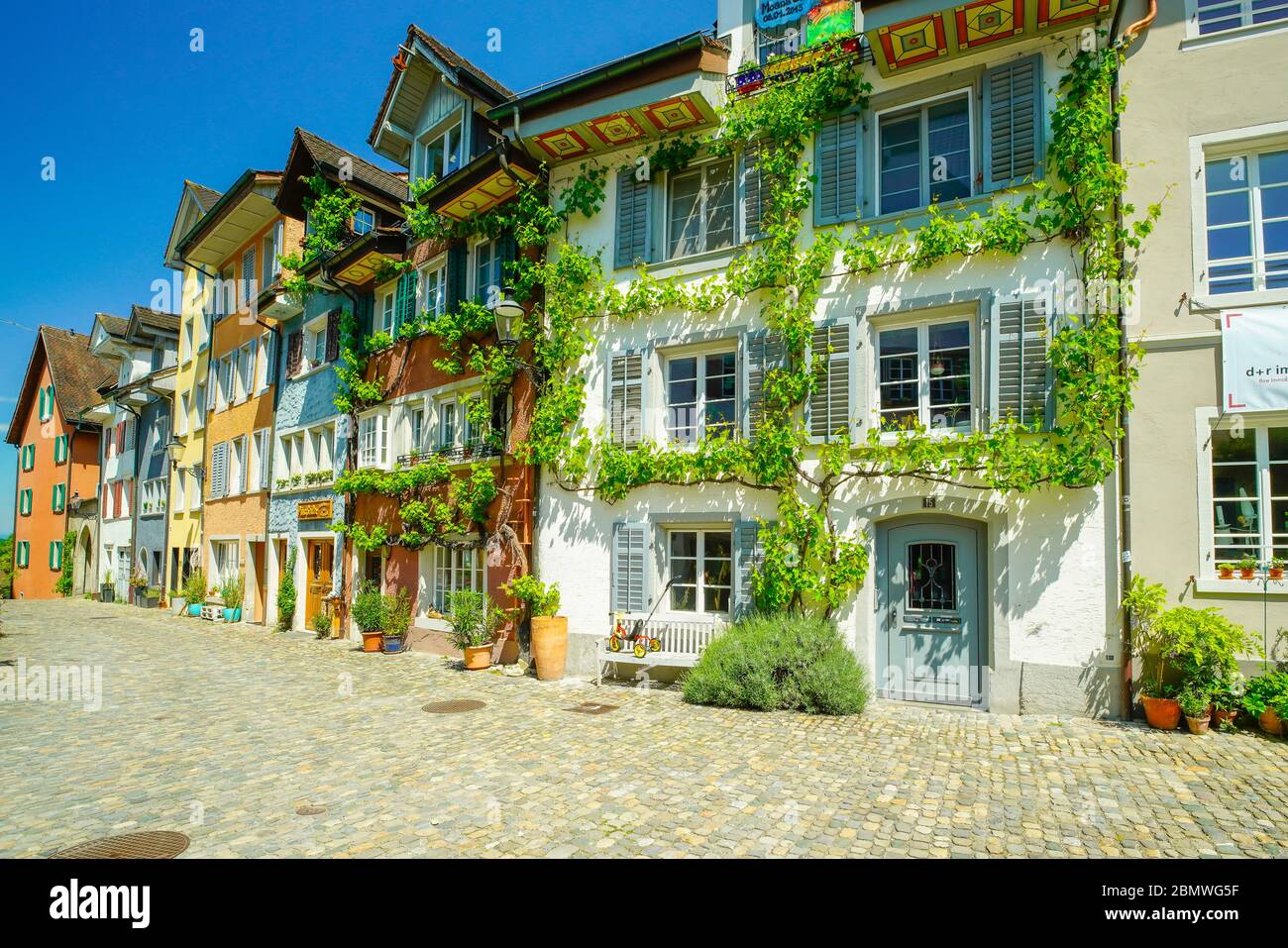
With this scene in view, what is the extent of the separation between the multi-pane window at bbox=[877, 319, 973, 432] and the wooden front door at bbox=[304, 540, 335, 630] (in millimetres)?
13657

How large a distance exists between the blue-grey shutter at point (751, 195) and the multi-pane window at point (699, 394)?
1.77 metres

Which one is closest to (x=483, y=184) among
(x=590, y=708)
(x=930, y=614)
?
(x=590, y=708)

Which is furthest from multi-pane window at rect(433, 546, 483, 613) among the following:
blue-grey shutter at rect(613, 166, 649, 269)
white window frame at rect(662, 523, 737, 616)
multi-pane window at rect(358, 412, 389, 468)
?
blue-grey shutter at rect(613, 166, 649, 269)

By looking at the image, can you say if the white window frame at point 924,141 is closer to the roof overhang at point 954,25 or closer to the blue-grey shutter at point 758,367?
the roof overhang at point 954,25

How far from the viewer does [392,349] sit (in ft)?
54.7

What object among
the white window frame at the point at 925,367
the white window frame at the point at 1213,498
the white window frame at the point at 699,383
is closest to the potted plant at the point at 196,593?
the white window frame at the point at 699,383

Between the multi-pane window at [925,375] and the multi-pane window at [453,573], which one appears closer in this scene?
the multi-pane window at [925,375]

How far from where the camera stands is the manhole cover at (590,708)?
9051 millimetres

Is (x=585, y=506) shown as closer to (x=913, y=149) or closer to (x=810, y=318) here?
(x=810, y=318)

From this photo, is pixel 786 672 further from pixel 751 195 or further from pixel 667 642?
pixel 751 195

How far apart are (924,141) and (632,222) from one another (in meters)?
4.40

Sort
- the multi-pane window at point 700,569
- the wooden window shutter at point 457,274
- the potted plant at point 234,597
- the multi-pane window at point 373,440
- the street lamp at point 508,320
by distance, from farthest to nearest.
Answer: the potted plant at point 234,597 → the multi-pane window at point 373,440 → the wooden window shutter at point 457,274 → the street lamp at point 508,320 → the multi-pane window at point 700,569
